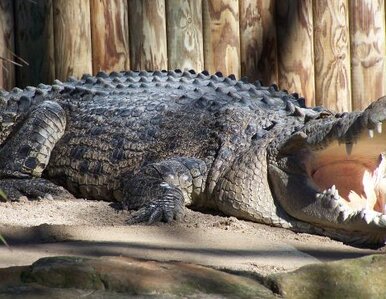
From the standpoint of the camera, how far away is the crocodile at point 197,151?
4.98 m

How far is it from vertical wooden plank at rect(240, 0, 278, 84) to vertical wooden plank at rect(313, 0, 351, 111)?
32cm

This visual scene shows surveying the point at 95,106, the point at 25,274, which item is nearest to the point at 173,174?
the point at 95,106

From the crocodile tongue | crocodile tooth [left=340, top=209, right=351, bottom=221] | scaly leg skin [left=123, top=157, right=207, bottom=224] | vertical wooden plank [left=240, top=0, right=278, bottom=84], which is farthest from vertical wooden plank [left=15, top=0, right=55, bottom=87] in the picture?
crocodile tooth [left=340, top=209, right=351, bottom=221]

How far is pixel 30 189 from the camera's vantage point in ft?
19.7

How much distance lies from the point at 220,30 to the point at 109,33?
0.79 m

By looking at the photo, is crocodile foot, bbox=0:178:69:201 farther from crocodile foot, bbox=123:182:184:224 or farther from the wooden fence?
the wooden fence

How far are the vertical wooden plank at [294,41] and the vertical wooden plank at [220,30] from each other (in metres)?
0.34

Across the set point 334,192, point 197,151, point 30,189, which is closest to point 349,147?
point 334,192

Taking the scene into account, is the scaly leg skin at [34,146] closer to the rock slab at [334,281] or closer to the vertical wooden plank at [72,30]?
the vertical wooden plank at [72,30]

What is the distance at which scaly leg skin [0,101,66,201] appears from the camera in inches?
245

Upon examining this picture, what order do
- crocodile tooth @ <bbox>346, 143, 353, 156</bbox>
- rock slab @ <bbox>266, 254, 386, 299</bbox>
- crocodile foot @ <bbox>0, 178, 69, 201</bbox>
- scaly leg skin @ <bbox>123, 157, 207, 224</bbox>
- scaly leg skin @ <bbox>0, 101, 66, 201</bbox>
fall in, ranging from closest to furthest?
1. rock slab @ <bbox>266, 254, 386, 299</bbox>
2. crocodile tooth @ <bbox>346, 143, 353, 156</bbox>
3. scaly leg skin @ <bbox>123, 157, 207, 224</bbox>
4. crocodile foot @ <bbox>0, 178, 69, 201</bbox>
5. scaly leg skin @ <bbox>0, 101, 66, 201</bbox>

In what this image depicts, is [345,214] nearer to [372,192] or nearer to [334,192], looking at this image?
[334,192]

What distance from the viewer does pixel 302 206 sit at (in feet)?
16.7

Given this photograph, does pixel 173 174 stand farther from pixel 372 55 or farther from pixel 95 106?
pixel 372 55
